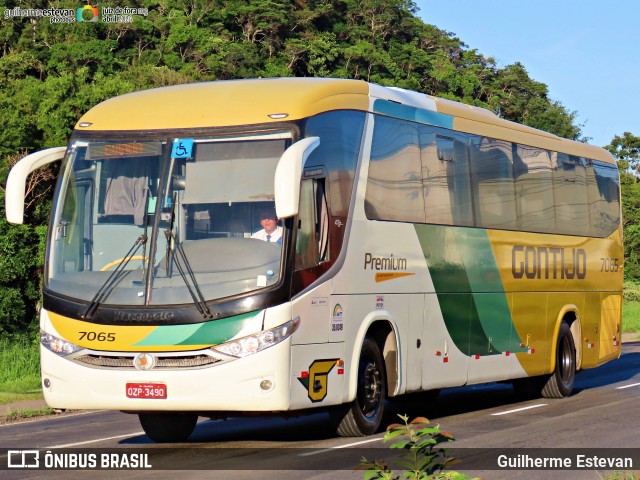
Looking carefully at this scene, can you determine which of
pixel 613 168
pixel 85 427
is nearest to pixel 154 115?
pixel 85 427

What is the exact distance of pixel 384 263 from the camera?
46.2ft

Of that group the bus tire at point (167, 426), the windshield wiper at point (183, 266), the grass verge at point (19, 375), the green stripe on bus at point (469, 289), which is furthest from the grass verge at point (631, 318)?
the windshield wiper at point (183, 266)

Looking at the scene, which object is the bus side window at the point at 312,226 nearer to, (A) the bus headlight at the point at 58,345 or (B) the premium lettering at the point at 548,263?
(A) the bus headlight at the point at 58,345

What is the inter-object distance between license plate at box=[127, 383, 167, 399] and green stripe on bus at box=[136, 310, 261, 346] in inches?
15.9

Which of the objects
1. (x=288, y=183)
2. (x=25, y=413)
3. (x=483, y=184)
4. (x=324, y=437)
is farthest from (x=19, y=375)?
(x=288, y=183)

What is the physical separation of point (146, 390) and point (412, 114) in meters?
5.36

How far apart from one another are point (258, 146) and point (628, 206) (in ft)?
216

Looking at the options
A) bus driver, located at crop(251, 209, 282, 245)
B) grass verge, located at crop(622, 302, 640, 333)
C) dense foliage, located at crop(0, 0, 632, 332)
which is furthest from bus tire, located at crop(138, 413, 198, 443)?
grass verge, located at crop(622, 302, 640, 333)

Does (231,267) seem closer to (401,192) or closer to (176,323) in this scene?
(176,323)

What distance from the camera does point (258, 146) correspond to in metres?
12.4

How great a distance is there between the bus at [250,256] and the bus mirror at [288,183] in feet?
0.06

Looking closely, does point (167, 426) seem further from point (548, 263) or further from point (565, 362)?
point (565, 362)

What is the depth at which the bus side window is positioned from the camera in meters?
12.4

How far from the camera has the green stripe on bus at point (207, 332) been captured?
1173cm
